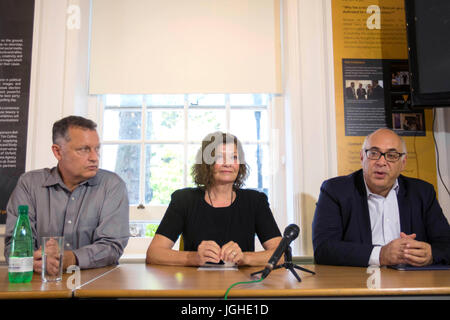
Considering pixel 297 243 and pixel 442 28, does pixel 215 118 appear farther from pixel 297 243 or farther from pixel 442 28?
pixel 442 28

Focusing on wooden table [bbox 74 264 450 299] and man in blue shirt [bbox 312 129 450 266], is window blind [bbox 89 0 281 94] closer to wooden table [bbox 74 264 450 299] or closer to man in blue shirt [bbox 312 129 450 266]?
man in blue shirt [bbox 312 129 450 266]

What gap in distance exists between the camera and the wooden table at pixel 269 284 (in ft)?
3.75

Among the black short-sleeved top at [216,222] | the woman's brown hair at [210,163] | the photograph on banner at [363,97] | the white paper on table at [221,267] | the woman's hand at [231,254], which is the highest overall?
the photograph on banner at [363,97]

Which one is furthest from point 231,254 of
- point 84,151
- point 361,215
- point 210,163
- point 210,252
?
point 84,151

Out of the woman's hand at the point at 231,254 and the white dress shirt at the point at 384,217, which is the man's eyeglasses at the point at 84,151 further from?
the white dress shirt at the point at 384,217

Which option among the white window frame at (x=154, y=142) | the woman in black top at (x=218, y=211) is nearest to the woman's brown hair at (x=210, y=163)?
the woman in black top at (x=218, y=211)

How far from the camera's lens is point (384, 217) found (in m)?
2.11

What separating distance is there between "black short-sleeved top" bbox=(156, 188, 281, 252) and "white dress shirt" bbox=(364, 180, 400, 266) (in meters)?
0.53

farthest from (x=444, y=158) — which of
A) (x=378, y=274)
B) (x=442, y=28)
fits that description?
(x=378, y=274)

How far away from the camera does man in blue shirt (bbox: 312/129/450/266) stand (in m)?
2.05

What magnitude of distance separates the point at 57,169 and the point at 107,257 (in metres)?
0.60

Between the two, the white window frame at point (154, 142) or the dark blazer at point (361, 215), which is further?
the white window frame at point (154, 142)

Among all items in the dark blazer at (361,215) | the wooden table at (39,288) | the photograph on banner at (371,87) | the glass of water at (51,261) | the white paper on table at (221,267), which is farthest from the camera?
the photograph on banner at (371,87)

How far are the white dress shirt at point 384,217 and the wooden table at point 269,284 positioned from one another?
22.2 inches
